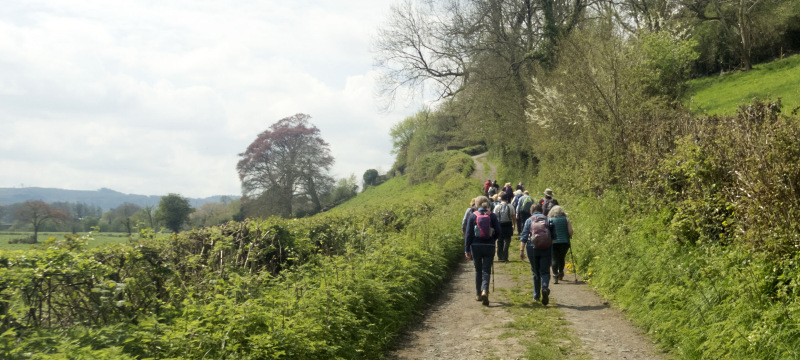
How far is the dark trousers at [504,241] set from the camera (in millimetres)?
14172

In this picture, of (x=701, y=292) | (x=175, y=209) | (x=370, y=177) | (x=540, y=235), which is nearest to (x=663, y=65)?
(x=540, y=235)

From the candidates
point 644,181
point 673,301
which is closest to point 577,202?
point 644,181

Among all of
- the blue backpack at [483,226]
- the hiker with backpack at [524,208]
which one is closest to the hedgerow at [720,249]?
the blue backpack at [483,226]

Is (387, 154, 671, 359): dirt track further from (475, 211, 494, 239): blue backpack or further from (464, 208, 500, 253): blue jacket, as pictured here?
(475, 211, 494, 239): blue backpack

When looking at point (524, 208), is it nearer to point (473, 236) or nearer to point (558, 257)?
point (558, 257)

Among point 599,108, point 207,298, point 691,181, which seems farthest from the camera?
point 599,108

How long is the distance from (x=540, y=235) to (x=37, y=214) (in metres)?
8.36

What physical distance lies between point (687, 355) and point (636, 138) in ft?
27.1

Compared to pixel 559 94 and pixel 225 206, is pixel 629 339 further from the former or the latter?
pixel 225 206

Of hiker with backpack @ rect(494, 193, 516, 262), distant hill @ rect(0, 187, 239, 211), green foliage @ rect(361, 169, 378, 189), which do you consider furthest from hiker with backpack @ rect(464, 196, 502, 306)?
green foliage @ rect(361, 169, 378, 189)

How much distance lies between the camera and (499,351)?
6738 millimetres

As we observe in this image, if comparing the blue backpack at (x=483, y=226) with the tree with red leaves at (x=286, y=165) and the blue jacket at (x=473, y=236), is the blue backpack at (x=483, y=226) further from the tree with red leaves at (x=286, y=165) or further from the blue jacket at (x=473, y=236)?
the tree with red leaves at (x=286, y=165)

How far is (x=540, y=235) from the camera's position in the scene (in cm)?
937

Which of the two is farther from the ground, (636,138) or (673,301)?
(636,138)
